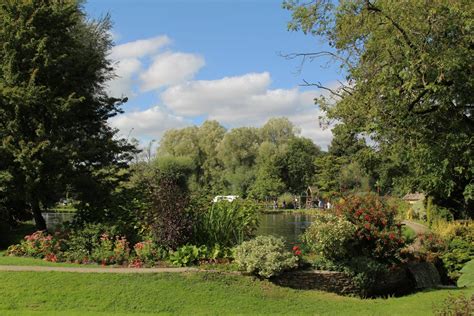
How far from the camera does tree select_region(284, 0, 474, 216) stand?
12188mm

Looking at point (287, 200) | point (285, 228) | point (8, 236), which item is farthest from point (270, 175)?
point (8, 236)

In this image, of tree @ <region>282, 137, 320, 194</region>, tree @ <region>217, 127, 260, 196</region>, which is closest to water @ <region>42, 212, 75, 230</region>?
tree @ <region>217, 127, 260, 196</region>

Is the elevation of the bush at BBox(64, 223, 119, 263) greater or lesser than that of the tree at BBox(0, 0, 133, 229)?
lesser

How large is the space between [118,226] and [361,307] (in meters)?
6.73

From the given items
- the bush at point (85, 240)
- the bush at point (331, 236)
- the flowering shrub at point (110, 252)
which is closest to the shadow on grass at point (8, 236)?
the bush at point (85, 240)

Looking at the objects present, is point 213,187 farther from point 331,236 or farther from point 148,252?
point 331,236

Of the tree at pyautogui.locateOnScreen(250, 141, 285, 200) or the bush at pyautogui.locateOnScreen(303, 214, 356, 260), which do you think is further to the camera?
the tree at pyautogui.locateOnScreen(250, 141, 285, 200)

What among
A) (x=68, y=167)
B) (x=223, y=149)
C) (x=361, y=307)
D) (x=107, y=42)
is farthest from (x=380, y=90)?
(x=223, y=149)

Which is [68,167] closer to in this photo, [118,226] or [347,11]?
[118,226]

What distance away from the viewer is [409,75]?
1230 centimetres

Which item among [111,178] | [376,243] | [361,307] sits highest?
[111,178]

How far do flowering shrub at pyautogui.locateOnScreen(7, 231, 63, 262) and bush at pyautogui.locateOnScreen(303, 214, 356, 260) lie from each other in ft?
21.9

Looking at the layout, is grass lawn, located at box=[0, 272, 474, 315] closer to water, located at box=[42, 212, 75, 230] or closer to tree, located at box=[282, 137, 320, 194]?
water, located at box=[42, 212, 75, 230]

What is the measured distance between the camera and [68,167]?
1429 cm
